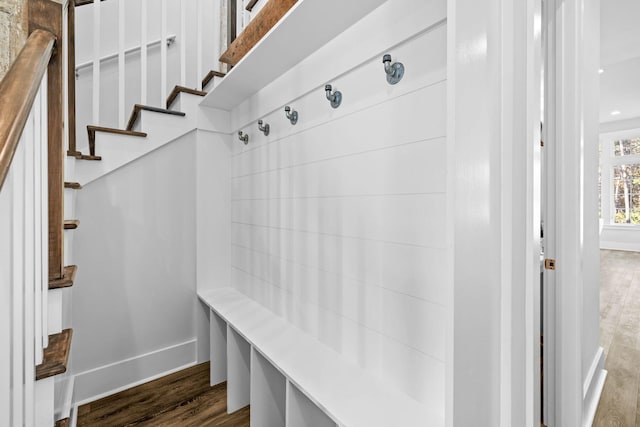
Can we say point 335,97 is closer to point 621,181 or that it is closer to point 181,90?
point 181,90

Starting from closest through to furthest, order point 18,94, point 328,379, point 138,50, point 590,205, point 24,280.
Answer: point 18,94 → point 24,280 → point 328,379 → point 590,205 → point 138,50

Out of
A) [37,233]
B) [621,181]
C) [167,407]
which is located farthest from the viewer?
[621,181]

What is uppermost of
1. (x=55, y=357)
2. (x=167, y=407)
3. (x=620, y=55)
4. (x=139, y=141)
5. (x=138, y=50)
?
(x=620, y=55)

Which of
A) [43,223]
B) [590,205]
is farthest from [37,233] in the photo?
[590,205]

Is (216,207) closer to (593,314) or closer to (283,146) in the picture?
(283,146)

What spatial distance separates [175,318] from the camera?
7.31 ft

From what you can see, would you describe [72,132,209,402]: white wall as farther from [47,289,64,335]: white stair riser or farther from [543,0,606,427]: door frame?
[543,0,606,427]: door frame

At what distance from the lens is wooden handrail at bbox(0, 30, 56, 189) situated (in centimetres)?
52

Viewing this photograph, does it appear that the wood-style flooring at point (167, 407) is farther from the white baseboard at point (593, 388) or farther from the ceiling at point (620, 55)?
the ceiling at point (620, 55)

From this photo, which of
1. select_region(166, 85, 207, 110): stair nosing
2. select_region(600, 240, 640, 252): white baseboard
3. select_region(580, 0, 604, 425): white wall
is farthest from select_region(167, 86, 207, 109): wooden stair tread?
select_region(600, 240, 640, 252): white baseboard

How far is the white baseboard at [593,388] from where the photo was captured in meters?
1.50

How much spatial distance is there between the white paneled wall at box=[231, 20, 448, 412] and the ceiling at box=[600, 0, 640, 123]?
7.53 feet

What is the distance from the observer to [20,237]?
69cm

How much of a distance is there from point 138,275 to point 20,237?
5.08 ft
